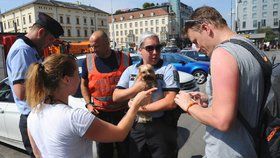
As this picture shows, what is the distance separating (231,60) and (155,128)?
147cm

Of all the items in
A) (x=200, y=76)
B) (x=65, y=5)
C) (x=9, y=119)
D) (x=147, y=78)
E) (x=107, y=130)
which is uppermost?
(x=65, y=5)

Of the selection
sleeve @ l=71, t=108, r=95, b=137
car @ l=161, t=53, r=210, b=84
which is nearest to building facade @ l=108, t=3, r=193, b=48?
car @ l=161, t=53, r=210, b=84

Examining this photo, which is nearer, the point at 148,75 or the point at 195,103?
the point at 195,103

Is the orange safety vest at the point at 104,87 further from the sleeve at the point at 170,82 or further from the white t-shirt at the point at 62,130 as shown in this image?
the white t-shirt at the point at 62,130

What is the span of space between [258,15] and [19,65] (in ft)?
315

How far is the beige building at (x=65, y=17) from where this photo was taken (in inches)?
3061

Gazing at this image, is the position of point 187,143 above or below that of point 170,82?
below

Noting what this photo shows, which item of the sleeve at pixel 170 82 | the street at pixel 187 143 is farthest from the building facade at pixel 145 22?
the sleeve at pixel 170 82

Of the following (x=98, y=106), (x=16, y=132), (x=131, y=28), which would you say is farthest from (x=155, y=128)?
(x=131, y=28)

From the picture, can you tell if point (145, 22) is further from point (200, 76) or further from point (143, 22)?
point (200, 76)

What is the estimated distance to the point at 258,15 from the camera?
88750 millimetres

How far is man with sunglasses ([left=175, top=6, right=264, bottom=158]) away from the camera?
63.4 inches

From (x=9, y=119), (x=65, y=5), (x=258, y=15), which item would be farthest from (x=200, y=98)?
(x=258, y=15)

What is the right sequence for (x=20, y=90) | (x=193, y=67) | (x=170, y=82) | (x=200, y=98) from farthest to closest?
(x=193, y=67) < (x=170, y=82) < (x=20, y=90) < (x=200, y=98)
